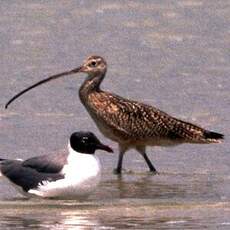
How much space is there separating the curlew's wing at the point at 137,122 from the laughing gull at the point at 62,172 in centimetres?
278

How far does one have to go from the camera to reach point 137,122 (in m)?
17.5

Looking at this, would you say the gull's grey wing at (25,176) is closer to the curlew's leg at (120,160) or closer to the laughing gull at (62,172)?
the laughing gull at (62,172)

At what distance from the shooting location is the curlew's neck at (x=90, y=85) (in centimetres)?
1761

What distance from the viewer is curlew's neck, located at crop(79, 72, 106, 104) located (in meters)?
17.6

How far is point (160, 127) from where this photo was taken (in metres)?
17.5

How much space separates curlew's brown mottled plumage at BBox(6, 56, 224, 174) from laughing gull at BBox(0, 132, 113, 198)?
2.76 metres

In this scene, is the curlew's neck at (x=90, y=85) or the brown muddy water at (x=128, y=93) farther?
the curlew's neck at (x=90, y=85)

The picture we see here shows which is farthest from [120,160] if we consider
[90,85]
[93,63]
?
[93,63]

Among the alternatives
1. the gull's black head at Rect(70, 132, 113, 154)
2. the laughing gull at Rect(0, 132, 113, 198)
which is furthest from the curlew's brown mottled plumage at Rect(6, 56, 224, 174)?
the laughing gull at Rect(0, 132, 113, 198)

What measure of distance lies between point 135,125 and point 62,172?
3410 mm

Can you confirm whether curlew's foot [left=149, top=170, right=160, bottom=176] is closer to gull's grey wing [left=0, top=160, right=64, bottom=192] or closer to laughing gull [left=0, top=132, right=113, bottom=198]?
laughing gull [left=0, top=132, right=113, bottom=198]

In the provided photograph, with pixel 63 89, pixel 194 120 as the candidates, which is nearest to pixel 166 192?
pixel 194 120

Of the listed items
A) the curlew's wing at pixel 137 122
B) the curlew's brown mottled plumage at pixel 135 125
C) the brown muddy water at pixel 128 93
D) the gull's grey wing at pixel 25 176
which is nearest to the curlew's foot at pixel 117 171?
the brown muddy water at pixel 128 93

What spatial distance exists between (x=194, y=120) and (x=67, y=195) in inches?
192
